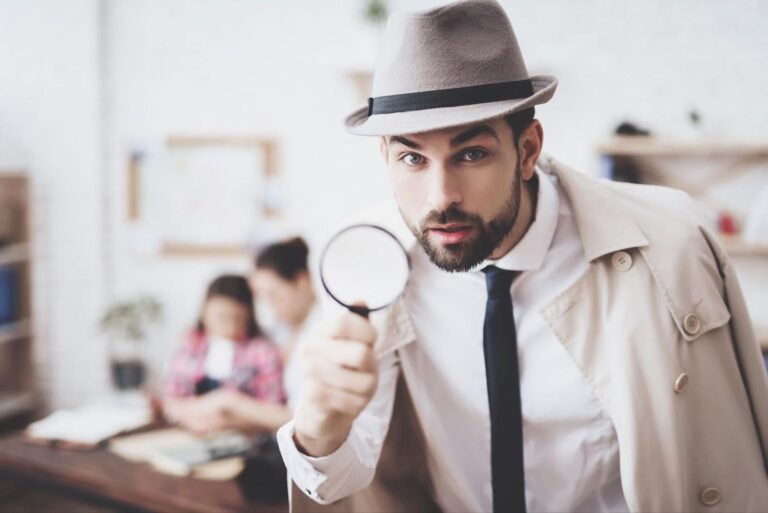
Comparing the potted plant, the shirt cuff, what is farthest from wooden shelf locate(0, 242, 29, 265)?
the shirt cuff

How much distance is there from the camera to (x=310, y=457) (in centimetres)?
120

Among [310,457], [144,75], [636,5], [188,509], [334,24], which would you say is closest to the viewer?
[310,457]

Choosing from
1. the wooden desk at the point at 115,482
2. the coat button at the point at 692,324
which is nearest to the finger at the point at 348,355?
the coat button at the point at 692,324

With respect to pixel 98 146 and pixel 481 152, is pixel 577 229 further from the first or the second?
pixel 98 146

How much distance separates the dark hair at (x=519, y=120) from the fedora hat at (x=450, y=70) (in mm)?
53

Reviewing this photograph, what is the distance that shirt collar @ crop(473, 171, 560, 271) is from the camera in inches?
57.9

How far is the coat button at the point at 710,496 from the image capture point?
53.4 inches

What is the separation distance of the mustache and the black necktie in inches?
9.2

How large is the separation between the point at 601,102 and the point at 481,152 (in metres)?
2.75

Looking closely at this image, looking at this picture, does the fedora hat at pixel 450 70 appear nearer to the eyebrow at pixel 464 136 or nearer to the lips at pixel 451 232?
the eyebrow at pixel 464 136

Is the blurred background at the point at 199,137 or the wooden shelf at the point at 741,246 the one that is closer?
the wooden shelf at the point at 741,246

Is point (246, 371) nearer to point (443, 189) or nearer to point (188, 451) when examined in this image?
point (188, 451)

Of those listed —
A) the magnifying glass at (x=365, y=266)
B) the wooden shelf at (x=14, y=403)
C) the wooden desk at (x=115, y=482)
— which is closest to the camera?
the magnifying glass at (x=365, y=266)

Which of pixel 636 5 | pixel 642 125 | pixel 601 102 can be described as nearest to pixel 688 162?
pixel 642 125
